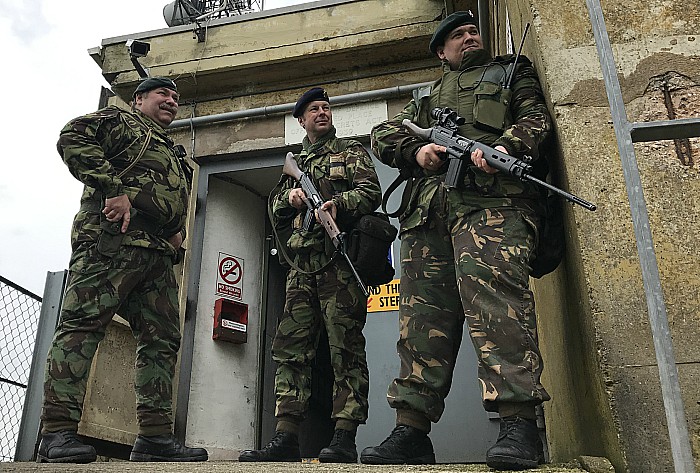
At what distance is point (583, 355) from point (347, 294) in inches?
50.6

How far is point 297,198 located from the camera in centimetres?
353

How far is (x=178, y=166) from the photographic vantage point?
11.9 feet

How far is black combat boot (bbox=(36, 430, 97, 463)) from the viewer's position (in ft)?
8.66

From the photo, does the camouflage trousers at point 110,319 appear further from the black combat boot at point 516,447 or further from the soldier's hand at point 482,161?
the black combat boot at point 516,447

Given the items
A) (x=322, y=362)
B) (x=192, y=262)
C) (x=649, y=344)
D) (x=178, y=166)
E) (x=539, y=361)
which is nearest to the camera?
(x=649, y=344)

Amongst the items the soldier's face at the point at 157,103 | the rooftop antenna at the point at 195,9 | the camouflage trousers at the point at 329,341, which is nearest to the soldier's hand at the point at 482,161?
the camouflage trousers at the point at 329,341

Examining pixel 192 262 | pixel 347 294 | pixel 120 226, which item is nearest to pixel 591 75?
pixel 347 294

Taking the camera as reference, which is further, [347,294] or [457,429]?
[457,429]

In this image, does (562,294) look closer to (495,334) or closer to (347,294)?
(495,334)

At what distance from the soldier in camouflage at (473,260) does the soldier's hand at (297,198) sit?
845 mm

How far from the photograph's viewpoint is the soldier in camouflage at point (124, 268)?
2951 millimetres

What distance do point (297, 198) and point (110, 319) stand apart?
1.11 m

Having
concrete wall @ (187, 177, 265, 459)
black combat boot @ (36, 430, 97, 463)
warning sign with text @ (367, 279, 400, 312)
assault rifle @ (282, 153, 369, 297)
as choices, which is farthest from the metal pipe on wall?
black combat boot @ (36, 430, 97, 463)

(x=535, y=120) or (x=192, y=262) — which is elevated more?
(x=192, y=262)
